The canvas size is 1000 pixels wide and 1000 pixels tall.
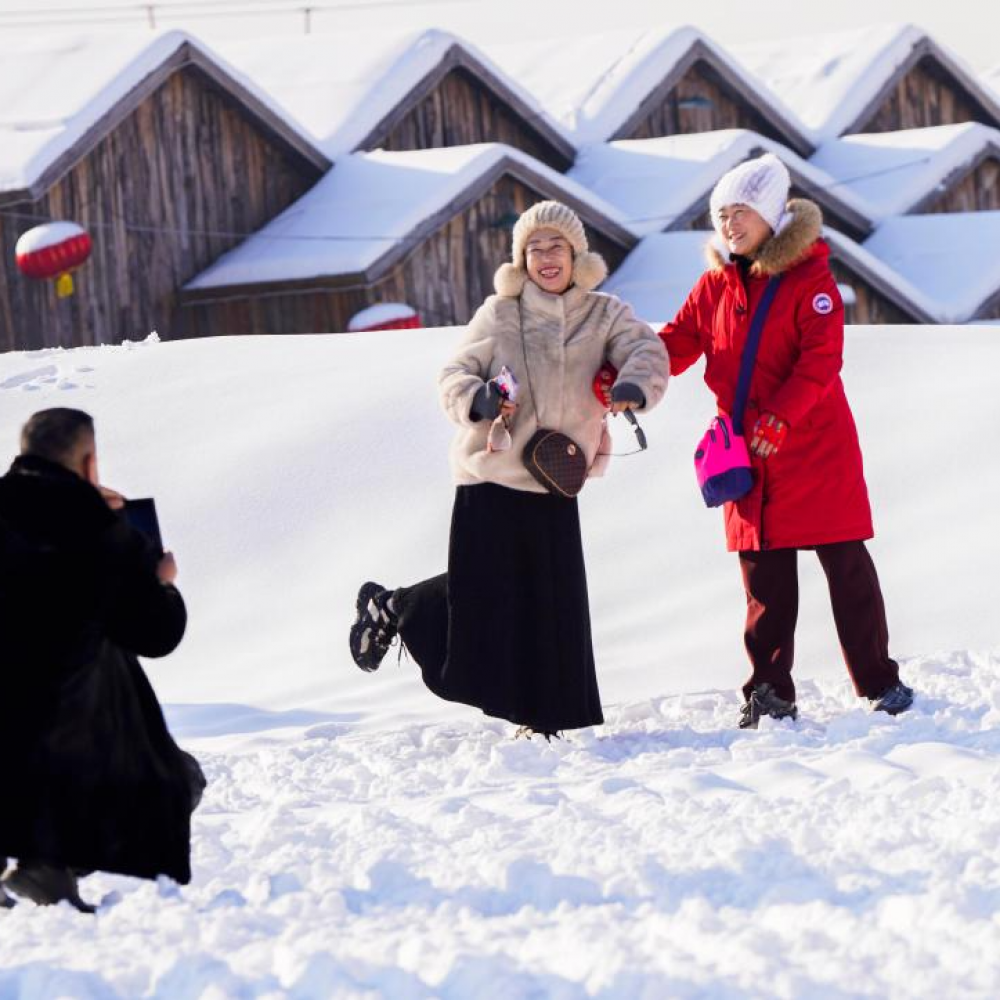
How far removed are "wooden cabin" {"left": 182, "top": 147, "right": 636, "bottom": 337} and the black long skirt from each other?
42.1 feet

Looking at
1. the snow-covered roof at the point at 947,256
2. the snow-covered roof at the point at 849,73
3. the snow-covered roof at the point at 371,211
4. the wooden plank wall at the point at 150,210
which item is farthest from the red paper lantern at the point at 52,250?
the snow-covered roof at the point at 849,73

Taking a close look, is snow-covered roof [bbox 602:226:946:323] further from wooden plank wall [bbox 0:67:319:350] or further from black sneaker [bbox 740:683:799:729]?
black sneaker [bbox 740:683:799:729]

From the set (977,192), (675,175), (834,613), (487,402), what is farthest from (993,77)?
(487,402)

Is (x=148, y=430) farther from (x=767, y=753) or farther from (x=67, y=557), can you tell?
(x=67, y=557)

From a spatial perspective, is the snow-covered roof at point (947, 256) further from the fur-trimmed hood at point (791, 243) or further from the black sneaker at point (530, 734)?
the black sneaker at point (530, 734)

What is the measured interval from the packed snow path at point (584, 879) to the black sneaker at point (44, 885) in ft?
0.18

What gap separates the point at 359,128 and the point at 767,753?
16.9 meters

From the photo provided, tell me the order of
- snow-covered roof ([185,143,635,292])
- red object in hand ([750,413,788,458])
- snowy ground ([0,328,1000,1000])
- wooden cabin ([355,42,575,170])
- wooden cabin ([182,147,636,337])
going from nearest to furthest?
snowy ground ([0,328,1000,1000]) → red object in hand ([750,413,788,458]) → snow-covered roof ([185,143,635,292]) → wooden cabin ([182,147,636,337]) → wooden cabin ([355,42,575,170])

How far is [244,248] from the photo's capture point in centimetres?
2005

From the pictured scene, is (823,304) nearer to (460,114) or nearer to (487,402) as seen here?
(487,402)

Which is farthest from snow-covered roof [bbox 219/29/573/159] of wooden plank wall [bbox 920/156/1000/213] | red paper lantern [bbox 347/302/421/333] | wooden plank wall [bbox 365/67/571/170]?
wooden plank wall [bbox 920/156/1000/213]

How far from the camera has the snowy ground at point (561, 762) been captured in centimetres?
350

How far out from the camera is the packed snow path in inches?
133

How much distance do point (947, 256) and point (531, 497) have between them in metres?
18.6
